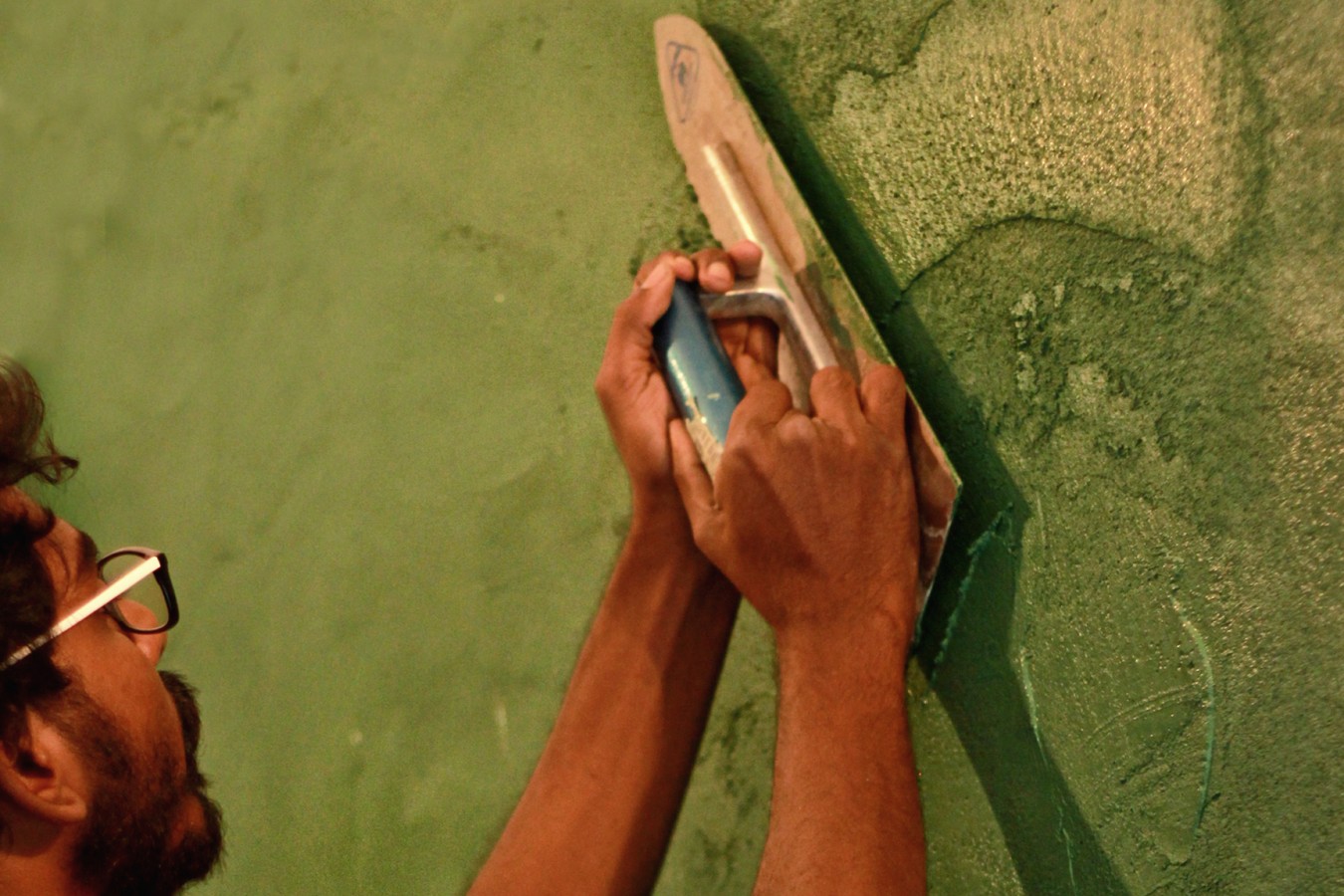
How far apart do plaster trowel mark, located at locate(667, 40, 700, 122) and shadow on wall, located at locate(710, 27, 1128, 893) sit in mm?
259

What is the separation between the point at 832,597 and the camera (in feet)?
3.12

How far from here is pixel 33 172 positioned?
182cm

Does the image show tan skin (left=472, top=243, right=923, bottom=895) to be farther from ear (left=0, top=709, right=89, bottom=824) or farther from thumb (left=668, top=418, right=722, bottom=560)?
ear (left=0, top=709, right=89, bottom=824)

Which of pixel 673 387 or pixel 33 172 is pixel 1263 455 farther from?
pixel 33 172

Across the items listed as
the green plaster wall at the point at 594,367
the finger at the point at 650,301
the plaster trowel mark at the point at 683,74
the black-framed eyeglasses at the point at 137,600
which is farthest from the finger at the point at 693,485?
the black-framed eyeglasses at the point at 137,600

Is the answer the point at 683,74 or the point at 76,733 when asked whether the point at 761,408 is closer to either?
the point at 683,74

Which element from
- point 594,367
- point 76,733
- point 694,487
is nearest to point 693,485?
point 694,487

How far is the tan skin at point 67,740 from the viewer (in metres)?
0.90

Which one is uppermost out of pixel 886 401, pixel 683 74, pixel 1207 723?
pixel 683 74

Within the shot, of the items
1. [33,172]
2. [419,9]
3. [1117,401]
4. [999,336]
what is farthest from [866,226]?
[33,172]

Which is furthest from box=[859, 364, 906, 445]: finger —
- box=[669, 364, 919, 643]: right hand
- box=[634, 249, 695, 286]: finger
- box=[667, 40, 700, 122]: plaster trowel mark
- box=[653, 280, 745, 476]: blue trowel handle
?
box=[667, 40, 700, 122]: plaster trowel mark

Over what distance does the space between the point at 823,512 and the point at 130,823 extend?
67cm

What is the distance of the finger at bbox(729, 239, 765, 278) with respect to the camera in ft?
3.71

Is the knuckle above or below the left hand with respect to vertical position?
below
